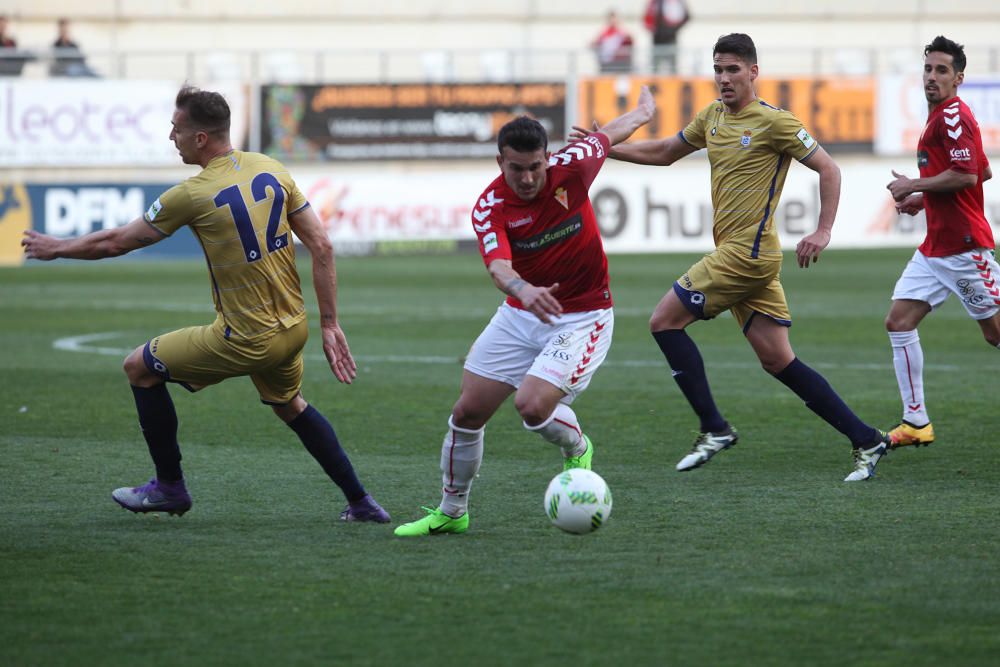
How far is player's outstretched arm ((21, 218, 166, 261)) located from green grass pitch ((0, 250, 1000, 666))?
1173mm

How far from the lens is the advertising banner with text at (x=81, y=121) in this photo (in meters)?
28.9

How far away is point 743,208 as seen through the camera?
26.1ft

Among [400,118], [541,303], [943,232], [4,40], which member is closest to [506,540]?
[541,303]

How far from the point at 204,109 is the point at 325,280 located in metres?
0.86

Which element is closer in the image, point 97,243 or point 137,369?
point 97,243

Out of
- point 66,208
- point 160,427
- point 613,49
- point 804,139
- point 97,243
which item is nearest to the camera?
point 97,243

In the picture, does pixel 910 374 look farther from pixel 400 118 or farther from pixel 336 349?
pixel 400 118

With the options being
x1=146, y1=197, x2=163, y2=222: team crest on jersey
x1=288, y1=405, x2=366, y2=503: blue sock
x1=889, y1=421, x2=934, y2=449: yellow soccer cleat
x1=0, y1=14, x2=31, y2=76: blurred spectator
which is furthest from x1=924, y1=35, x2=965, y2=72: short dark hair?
x1=0, y1=14, x2=31, y2=76: blurred spectator

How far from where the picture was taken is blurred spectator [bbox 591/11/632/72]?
103 feet

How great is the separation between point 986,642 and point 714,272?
355 centimetres

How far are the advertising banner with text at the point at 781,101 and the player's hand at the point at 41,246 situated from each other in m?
24.6

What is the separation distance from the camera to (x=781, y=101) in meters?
30.6

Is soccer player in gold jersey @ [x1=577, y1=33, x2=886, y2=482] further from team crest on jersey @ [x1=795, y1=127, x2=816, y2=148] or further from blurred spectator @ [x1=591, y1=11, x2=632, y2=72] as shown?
blurred spectator @ [x1=591, y1=11, x2=632, y2=72]

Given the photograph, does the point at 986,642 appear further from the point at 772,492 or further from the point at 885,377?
the point at 885,377
